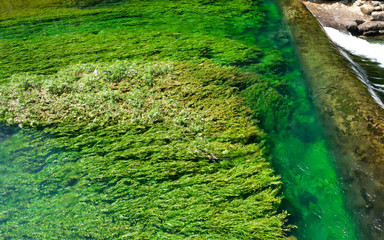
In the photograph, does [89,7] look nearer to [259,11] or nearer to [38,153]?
[259,11]

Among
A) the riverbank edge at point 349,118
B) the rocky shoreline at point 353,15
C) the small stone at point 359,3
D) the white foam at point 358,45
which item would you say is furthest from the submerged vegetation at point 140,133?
the small stone at point 359,3

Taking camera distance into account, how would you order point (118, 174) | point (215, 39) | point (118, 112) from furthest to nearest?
point (215, 39) < point (118, 112) < point (118, 174)

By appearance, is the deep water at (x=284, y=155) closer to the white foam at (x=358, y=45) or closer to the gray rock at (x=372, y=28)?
the white foam at (x=358, y=45)

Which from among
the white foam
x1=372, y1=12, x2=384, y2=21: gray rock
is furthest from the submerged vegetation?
x1=372, y1=12, x2=384, y2=21: gray rock

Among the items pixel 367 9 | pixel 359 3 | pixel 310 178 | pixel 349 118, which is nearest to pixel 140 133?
pixel 310 178

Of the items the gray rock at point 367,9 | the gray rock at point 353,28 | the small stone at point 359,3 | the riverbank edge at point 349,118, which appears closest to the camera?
the riverbank edge at point 349,118

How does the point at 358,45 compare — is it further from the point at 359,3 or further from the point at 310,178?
the point at 310,178

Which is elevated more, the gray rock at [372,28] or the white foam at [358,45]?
the gray rock at [372,28]

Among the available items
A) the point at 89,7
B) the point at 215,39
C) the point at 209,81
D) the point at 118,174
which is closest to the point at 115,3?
the point at 89,7
